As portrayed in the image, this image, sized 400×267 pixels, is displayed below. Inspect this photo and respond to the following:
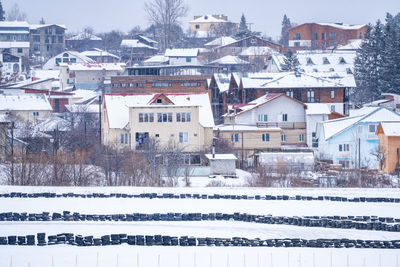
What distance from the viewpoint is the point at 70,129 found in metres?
39.6

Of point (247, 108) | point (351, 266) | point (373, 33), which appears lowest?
point (351, 266)

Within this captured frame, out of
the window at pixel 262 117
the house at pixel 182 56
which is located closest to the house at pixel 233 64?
the house at pixel 182 56

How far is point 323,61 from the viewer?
178 ft

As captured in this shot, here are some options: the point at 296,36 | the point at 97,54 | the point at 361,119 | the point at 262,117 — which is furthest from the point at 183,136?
the point at 296,36

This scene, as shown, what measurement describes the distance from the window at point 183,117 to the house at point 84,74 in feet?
79.6

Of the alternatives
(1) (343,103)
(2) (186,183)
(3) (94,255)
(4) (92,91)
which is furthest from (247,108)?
(3) (94,255)

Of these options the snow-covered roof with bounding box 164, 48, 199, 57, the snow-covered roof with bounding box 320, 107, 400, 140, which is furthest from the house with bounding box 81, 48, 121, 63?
the snow-covered roof with bounding box 320, 107, 400, 140

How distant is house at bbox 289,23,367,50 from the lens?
70.5 metres

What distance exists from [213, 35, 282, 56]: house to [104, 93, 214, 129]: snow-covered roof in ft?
102

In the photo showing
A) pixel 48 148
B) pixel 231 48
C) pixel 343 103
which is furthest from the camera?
pixel 231 48

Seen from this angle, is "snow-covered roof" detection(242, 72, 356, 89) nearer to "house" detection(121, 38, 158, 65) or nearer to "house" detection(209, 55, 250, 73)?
"house" detection(209, 55, 250, 73)

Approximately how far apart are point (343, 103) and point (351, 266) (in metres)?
29.6

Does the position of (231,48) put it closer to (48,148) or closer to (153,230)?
(48,148)

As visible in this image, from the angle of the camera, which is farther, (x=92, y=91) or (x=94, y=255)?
(x=92, y=91)
